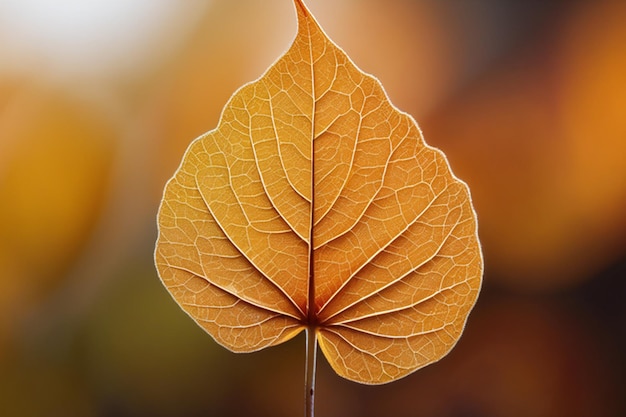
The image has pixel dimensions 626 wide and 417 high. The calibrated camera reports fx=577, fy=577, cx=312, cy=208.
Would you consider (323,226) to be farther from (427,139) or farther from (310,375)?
(427,139)

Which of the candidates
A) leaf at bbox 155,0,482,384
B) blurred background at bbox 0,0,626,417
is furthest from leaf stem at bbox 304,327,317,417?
blurred background at bbox 0,0,626,417

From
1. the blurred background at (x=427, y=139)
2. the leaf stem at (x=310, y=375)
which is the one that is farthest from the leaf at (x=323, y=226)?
the blurred background at (x=427, y=139)

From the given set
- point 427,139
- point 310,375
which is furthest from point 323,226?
point 427,139

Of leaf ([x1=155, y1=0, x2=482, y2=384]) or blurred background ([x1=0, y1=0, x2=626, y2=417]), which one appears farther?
blurred background ([x1=0, y1=0, x2=626, y2=417])

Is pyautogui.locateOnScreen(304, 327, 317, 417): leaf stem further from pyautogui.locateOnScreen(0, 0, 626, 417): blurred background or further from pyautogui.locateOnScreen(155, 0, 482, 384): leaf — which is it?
pyautogui.locateOnScreen(0, 0, 626, 417): blurred background
